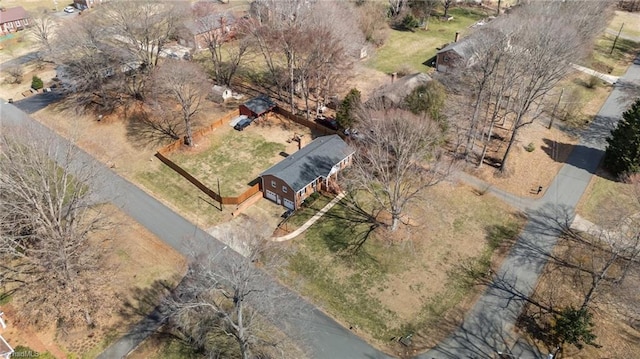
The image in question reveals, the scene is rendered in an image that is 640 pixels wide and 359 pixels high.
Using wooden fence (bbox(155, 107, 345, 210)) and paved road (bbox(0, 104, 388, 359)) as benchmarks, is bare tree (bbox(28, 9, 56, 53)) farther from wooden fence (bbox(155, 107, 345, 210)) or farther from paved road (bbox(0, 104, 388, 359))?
wooden fence (bbox(155, 107, 345, 210))

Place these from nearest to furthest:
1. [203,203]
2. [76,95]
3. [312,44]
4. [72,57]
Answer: [203,203]
[312,44]
[72,57]
[76,95]

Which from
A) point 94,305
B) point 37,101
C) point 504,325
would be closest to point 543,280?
point 504,325

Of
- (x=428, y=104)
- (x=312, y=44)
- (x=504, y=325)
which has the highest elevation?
(x=312, y=44)

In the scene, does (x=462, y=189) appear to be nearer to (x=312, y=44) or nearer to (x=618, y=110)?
(x=312, y=44)

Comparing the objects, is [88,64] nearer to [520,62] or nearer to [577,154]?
[520,62]

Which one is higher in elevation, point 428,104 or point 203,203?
point 428,104

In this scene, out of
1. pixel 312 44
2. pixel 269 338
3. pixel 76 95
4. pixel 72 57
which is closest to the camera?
pixel 269 338

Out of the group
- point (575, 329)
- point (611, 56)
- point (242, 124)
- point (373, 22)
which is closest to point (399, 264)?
point (575, 329)

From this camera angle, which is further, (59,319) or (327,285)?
(327,285)
